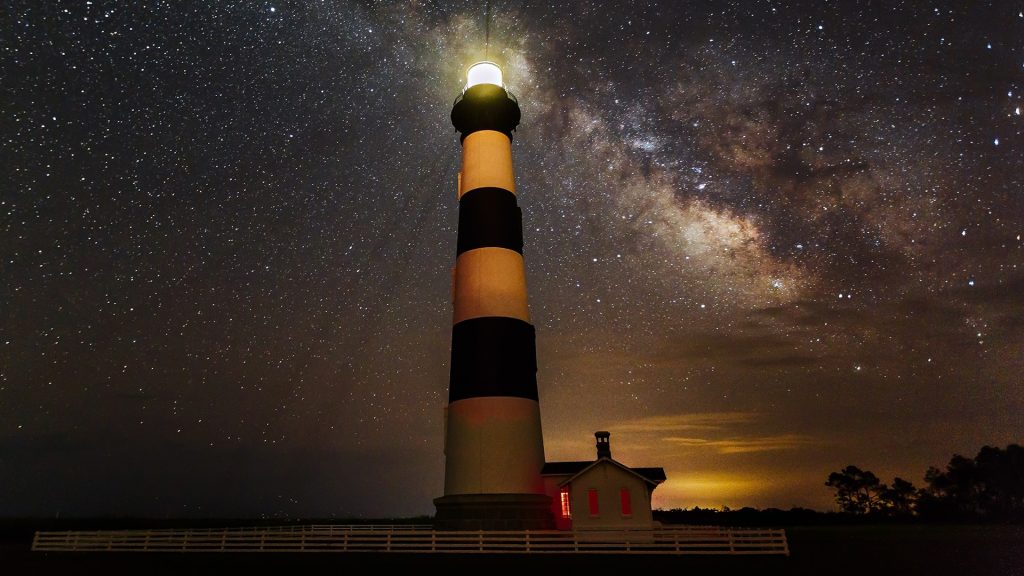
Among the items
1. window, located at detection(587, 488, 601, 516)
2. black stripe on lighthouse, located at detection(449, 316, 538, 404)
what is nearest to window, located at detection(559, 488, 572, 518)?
window, located at detection(587, 488, 601, 516)

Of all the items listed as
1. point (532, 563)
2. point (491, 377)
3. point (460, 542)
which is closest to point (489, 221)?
point (491, 377)

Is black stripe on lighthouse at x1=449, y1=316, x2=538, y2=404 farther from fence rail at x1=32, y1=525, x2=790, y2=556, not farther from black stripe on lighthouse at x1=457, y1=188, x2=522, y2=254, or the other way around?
fence rail at x1=32, y1=525, x2=790, y2=556

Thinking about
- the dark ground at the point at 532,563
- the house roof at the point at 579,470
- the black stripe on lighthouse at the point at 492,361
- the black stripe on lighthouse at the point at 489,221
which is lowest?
the dark ground at the point at 532,563

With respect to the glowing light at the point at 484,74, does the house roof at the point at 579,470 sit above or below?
below

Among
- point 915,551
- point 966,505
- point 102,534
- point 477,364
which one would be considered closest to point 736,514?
point 966,505

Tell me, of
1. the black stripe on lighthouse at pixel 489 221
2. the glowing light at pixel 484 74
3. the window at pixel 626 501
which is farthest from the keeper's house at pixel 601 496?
the glowing light at pixel 484 74

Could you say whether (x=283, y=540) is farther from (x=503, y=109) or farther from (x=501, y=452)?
(x=503, y=109)

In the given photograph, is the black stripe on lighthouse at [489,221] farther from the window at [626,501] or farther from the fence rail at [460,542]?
the fence rail at [460,542]
